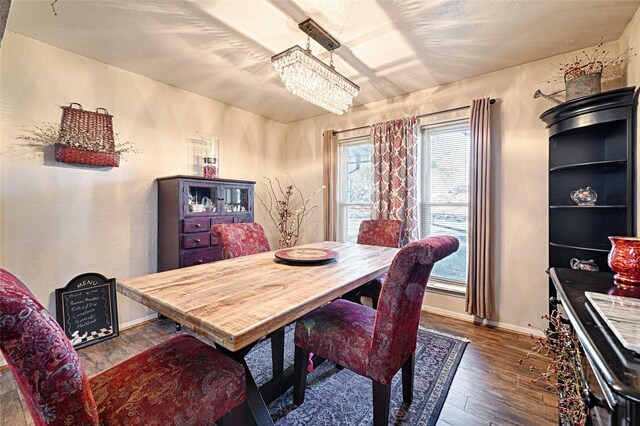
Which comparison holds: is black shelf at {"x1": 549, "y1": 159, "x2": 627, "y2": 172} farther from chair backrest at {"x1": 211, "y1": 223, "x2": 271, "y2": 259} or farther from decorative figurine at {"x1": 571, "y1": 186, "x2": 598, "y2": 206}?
chair backrest at {"x1": 211, "y1": 223, "x2": 271, "y2": 259}

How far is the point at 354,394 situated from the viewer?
1.77m

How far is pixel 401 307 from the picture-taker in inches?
48.9

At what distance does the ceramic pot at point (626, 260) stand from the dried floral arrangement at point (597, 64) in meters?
1.65

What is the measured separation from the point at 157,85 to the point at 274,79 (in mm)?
1280

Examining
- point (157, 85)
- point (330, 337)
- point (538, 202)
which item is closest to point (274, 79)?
point (157, 85)

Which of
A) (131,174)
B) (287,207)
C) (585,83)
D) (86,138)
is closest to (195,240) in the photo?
(131,174)

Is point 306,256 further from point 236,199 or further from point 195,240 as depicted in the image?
point 236,199

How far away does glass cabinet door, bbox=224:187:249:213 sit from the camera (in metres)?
3.21

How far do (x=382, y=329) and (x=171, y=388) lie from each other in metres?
0.87

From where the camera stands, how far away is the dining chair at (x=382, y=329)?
3.84 feet

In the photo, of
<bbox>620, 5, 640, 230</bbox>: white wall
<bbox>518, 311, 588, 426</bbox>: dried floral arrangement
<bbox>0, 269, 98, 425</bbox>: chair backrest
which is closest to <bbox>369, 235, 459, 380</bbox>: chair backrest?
<bbox>518, 311, 588, 426</bbox>: dried floral arrangement

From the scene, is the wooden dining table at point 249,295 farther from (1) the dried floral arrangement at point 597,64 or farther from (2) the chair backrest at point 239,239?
(1) the dried floral arrangement at point 597,64

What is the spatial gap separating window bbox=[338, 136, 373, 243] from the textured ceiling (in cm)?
110

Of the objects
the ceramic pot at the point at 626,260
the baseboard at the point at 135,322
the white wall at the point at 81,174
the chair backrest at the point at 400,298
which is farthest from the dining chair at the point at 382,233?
the baseboard at the point at 135,322
